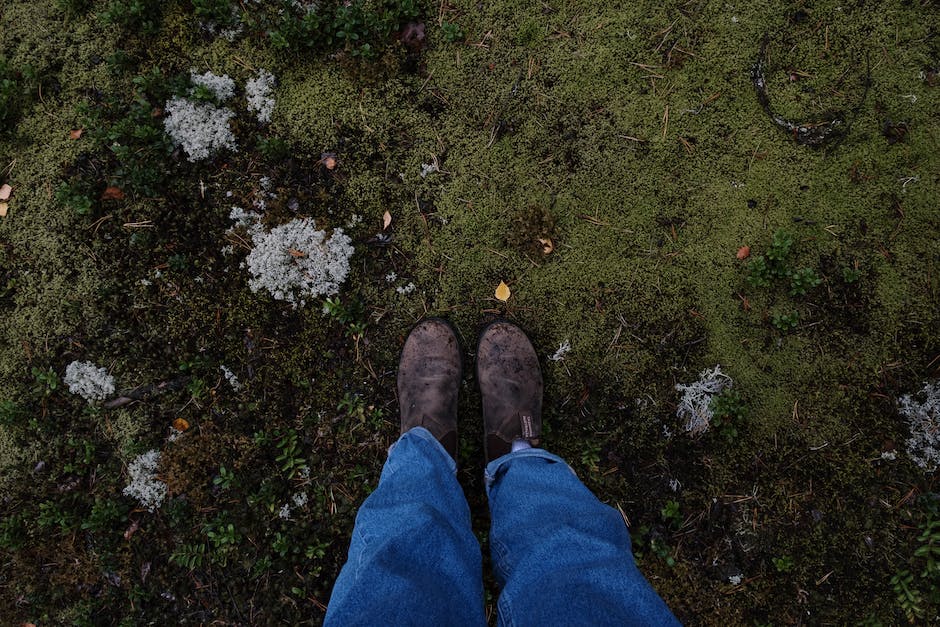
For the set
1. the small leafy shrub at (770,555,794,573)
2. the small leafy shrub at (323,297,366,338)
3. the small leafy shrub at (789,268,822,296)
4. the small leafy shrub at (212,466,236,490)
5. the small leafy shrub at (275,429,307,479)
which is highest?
the small leafy shrub at (789,268,822,296)

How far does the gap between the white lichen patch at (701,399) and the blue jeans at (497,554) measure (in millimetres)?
929

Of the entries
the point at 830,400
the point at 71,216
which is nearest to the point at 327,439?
the point at 71,216

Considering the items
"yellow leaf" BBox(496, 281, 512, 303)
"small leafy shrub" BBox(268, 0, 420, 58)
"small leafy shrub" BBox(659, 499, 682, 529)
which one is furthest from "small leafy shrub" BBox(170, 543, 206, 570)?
"small leafy shrub" BBox(268, 0, 420, 58)

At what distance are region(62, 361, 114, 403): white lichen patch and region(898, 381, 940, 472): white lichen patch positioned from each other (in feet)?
17.2

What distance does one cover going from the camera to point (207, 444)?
325 cm

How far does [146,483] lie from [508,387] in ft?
8.31

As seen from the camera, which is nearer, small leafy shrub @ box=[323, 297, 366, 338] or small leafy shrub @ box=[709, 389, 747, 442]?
small leafy shrub @ box=[709, 389, 747, 442]

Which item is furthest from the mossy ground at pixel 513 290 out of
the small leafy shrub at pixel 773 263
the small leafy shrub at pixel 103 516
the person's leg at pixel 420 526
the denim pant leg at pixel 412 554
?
the denim pant leg at pixel 412 554

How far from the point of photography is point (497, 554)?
99.0 inches

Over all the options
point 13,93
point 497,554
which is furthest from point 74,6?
point 497,554

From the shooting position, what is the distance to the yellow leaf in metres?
3.24

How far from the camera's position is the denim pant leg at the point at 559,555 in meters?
1.98

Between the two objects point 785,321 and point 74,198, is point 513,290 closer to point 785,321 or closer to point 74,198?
point 785,321

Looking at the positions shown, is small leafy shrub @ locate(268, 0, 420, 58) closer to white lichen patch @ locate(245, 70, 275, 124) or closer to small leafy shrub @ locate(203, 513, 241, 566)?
white lichen patch @ locate(245, 70, 275, 124)
